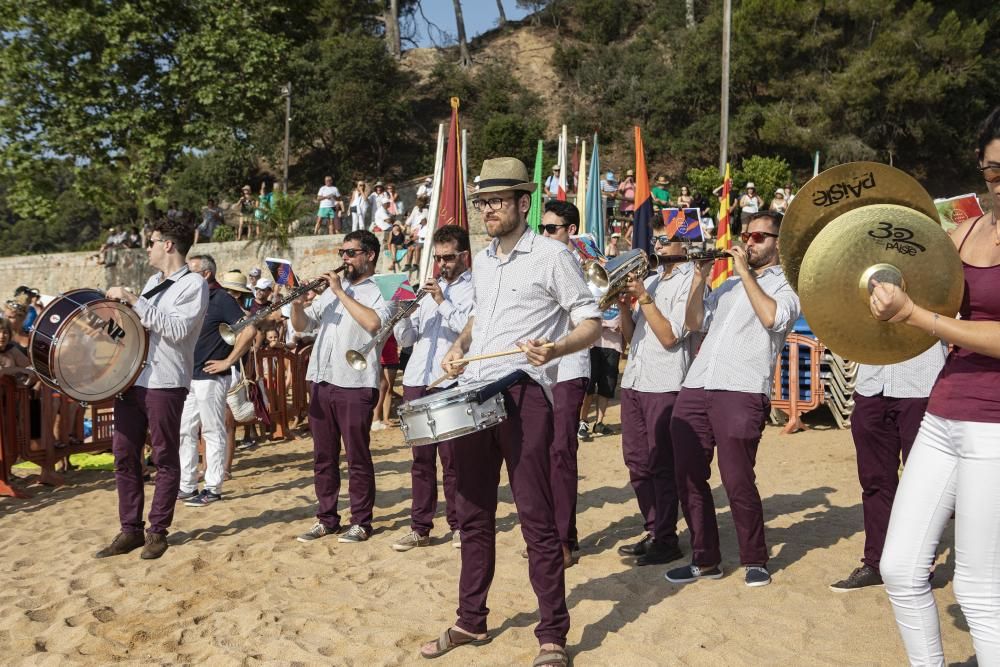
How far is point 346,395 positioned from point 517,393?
2.61 meters

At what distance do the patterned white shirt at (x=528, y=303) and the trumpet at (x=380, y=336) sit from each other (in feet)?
6.46

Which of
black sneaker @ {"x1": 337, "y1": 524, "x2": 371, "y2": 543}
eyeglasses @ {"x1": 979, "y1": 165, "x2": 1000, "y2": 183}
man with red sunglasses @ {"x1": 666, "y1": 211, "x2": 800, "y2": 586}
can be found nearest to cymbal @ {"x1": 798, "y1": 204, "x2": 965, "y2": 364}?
eyeglasses @ {"x1": 979, "y1": 165, "x2": 1000, "y2": 183}

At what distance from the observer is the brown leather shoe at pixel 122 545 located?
5.95m

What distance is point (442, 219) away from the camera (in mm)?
9500


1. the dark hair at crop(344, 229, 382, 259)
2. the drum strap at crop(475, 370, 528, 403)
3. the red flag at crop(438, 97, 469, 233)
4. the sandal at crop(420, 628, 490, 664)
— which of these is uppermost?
the red flag at crop(438, 97, 469, 233)

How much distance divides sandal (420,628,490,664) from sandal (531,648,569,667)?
40cm

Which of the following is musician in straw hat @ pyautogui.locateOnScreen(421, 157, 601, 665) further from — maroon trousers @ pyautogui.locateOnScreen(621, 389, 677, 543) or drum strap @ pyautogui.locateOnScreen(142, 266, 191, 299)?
drum strap @ pyautogui.locateOnScreen(142, 266, 191, 299)

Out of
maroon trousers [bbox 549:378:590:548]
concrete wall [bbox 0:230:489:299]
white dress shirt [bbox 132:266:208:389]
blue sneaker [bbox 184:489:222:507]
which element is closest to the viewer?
maroon trousers [bbox 549:378:590:548]

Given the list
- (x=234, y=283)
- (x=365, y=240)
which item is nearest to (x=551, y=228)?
(x=365, y=240)

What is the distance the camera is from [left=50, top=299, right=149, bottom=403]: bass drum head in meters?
5.78

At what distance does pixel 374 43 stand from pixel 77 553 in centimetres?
3932

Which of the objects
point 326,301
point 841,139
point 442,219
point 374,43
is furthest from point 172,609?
point 374,43

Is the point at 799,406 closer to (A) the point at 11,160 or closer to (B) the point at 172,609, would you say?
(B) the point at 172,609

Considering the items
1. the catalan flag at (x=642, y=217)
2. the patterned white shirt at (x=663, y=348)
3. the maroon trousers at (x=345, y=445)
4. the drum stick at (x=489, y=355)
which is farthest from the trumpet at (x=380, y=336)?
the catalan flag at (x=642, y=217)
